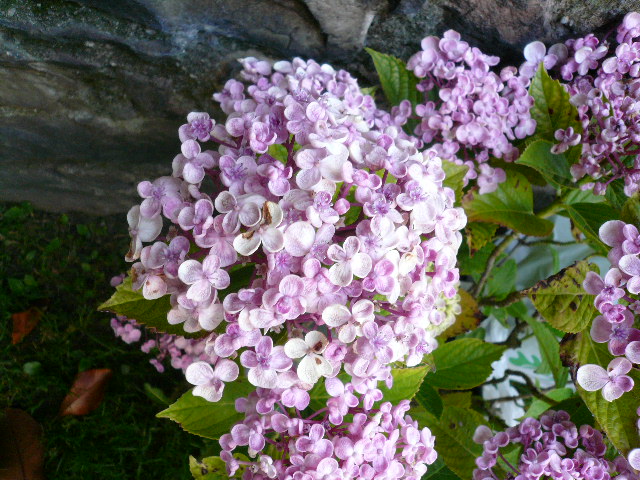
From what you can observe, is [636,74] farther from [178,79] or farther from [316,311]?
[178,79]

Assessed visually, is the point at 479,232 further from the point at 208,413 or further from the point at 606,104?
the point at 208,413

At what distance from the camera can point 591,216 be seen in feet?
3.45

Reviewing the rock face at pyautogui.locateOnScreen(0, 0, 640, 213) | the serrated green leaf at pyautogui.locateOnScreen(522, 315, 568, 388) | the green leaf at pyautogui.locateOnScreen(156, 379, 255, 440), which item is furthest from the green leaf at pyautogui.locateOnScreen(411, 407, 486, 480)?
the rock face at pyautogui.locateOnScreen(0, 0, 640, 213)

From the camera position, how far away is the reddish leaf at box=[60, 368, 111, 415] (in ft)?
5.42

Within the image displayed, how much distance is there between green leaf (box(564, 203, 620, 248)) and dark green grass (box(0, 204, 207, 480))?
1.14 m

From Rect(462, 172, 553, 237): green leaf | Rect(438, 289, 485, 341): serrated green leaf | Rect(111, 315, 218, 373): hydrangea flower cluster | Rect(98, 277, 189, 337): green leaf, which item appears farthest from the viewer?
Rect(111, 315, 218, 373): hydrangea flower cluster

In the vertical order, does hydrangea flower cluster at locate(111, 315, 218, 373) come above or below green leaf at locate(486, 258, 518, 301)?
below

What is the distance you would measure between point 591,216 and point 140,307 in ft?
2.67

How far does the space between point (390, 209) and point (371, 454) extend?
342 millimetres

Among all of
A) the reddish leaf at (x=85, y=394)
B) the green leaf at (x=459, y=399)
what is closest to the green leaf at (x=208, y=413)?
the green leaf at (x=459, y=399)

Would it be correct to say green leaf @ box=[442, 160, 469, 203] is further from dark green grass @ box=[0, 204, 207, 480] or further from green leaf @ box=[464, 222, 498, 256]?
dark green grass @ box=[0, 204, 207, 480]

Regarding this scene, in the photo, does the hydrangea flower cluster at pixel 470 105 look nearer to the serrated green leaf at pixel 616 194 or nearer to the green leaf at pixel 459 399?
the serrated green leaf at pixel 616 194

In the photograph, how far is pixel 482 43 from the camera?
118cm

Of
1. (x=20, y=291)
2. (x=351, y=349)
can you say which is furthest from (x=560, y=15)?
(x=20, y=291)
